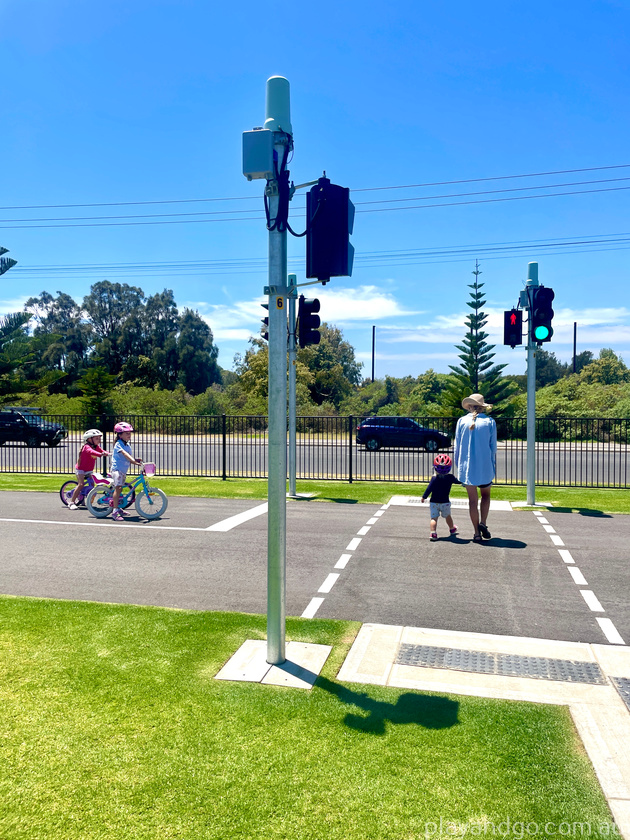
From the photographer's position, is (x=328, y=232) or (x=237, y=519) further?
(x=237, y=519)

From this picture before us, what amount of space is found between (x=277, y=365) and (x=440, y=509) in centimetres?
537

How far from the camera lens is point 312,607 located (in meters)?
6.16

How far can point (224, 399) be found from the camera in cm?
5275

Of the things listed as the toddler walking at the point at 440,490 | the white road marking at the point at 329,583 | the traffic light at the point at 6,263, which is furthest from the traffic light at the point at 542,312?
the traffic light at the point at 6,263

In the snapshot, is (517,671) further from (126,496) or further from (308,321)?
(126,496)

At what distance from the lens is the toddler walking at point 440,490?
359 inches

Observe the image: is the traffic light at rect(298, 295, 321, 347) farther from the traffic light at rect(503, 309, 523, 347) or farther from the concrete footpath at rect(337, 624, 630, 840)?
the concrete footpath at rect(337, 624, 630, 840)

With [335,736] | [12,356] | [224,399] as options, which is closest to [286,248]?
[335,736]

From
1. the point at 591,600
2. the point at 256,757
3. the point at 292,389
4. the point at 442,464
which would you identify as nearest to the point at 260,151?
the point at 256,757

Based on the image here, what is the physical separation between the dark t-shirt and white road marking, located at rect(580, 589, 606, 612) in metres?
2.77

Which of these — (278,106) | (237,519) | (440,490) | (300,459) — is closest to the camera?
(278,106)

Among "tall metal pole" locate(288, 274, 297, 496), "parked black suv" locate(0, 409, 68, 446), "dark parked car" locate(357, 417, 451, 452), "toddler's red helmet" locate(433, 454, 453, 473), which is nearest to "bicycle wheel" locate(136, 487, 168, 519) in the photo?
"tall metal pole" locate(288, 274, 297, 496)

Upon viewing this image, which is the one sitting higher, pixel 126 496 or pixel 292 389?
pixel 292 389

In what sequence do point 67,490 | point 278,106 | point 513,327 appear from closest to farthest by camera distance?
1. point 278,106
2. point 513,327
3. point 67,490
